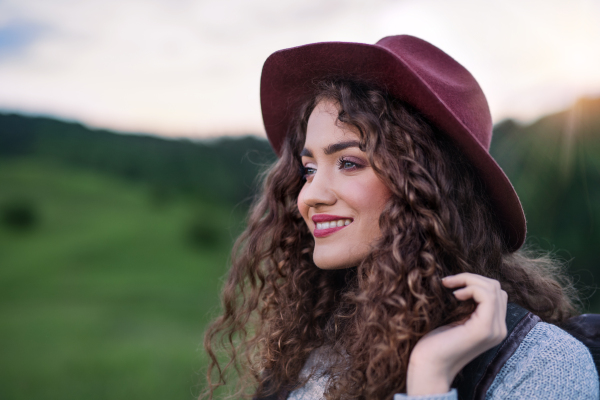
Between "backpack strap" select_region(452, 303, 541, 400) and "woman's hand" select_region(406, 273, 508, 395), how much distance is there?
19 centimetres

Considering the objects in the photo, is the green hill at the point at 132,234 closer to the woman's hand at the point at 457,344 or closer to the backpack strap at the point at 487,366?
the backpack strap at the point at 487,366

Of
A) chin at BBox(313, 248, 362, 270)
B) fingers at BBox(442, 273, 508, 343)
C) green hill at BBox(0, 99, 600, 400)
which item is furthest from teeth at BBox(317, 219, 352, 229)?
green hill at BBox(0, 99, 600, 400)

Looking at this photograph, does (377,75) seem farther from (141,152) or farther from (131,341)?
(141,152)

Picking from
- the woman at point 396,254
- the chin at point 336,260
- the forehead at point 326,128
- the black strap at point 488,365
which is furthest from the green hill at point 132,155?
the black strap at point 488,365

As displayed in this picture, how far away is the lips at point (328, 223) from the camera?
1.74 meters

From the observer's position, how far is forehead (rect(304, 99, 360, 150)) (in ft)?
5.74

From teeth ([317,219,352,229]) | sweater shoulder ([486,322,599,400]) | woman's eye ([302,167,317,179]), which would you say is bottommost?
sweater shoulder ([486,322,599,400])

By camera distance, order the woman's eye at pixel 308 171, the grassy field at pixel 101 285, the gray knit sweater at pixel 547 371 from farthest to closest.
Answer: the grassy field at pixel 101 285, the woman's eye at pixel 308 171, the gray knit sweater at pixel 547 371

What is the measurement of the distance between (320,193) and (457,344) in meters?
Result: 0.76

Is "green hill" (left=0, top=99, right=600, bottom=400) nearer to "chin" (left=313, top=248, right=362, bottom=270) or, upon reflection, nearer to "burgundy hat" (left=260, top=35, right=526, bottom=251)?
"burgundy hat" (left=260, top=35, right=526, bottom=251)

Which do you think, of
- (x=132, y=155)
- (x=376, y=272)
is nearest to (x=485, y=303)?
(x=376, y=272)

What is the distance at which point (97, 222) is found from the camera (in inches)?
378

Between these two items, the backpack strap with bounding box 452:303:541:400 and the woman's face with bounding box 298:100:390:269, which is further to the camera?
the woman's face with bounding box 298:100:390:269

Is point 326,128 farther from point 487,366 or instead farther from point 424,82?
point 487,366
